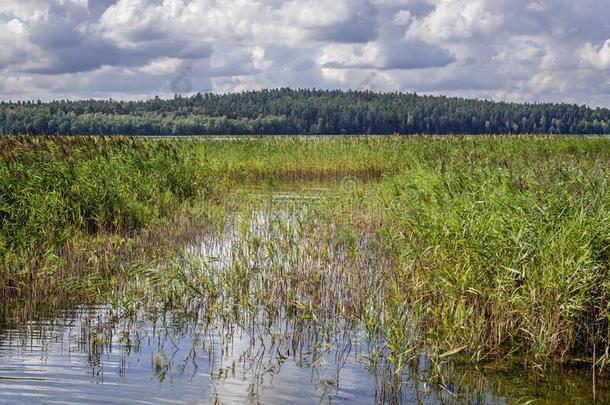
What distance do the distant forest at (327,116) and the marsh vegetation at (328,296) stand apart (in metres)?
85.7

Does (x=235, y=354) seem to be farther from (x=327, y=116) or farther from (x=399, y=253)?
(x=327, y=116)

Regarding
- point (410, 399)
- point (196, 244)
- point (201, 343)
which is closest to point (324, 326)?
point (201, 343)

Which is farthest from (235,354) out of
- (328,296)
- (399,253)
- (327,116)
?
(327,116)

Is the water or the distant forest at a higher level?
the distant forest

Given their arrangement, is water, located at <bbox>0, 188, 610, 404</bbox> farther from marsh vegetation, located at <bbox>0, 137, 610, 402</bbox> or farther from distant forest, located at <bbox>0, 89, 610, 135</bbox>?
distant forest, located at <bbox>0, 89, 610, 135</bbox>

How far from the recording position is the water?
725 cm

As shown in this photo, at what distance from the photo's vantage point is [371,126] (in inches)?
4943

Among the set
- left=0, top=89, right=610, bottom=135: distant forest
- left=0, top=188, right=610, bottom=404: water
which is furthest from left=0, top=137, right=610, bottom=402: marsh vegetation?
left=0, top=89, right=610, bottom=135: distant forest

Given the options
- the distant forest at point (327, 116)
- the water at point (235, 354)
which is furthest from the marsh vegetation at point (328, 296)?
the distant forest at point (327, 116)

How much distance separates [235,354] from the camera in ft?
27.5

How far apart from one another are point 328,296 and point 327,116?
122476 mm

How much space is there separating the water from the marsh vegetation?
29 millimetres

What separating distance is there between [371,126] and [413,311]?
117883mm

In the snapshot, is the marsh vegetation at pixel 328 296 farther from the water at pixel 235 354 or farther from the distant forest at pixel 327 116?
the distant forest at pixel 327 116
